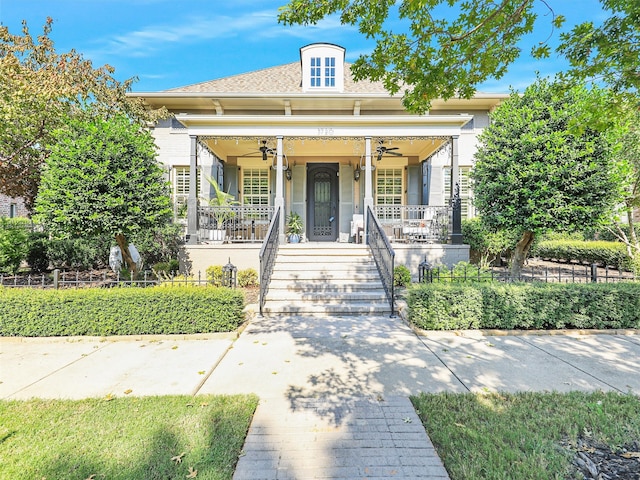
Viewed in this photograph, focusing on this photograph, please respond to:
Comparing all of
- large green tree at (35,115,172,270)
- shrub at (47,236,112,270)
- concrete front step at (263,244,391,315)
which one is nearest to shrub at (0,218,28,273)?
shrub at (47,236,112,270)

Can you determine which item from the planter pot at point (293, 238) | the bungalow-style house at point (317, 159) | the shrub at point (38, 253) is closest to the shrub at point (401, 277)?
the bungalow-style house at point (317, 159)

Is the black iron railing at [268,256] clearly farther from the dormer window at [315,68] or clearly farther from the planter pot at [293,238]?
the dormer window at [315,68]

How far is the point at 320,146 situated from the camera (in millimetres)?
11070

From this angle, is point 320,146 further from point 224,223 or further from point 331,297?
point 331,297

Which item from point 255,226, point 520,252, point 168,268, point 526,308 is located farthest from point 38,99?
point 520,252

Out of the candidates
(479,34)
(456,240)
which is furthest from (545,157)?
(479,34)

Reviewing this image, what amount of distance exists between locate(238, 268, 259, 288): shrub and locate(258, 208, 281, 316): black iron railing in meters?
0.89

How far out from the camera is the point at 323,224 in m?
12.9

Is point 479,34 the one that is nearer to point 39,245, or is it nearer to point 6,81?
point 6,81

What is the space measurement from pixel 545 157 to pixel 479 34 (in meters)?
4.49

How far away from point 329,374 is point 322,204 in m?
9.70

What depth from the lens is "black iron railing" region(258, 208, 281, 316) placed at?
621cm

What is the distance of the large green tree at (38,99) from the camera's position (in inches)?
314

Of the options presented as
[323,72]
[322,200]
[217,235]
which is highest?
[323,72]
